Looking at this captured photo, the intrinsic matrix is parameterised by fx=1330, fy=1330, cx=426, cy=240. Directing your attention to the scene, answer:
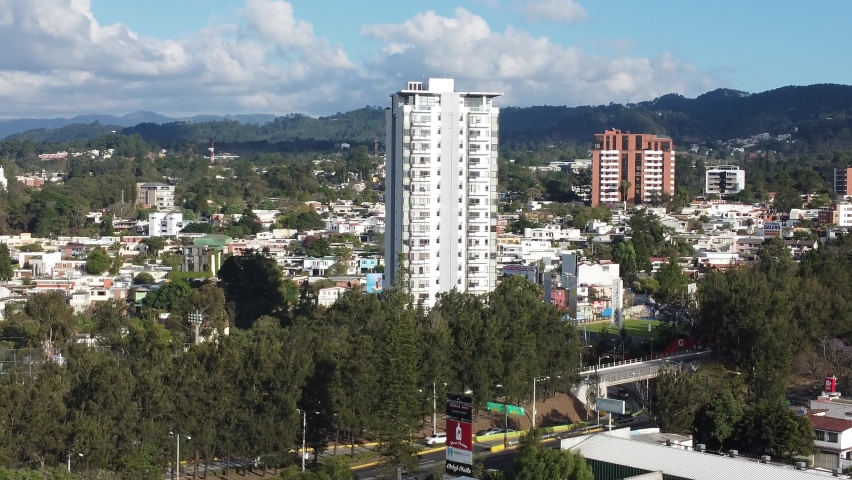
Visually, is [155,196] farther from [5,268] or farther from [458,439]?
[458,439]

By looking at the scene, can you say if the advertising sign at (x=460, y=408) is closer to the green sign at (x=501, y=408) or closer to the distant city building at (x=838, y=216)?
the green sign at (x=501, y=408)

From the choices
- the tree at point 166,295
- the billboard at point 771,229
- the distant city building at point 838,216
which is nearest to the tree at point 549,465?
the tree at point 166,295

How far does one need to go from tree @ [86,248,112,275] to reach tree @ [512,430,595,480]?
36.3m

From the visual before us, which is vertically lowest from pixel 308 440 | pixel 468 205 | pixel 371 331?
pixel 308 440

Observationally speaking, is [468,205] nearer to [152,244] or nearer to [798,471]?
[798,471]

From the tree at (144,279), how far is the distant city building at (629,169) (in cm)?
3773

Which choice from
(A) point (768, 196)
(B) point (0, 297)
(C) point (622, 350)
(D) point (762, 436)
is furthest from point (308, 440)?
(A) point (768, 196)

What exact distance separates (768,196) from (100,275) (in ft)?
153

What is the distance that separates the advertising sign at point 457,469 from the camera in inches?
752

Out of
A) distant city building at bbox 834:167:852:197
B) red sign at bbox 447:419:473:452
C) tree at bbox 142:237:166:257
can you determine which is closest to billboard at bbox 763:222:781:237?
distant city building at bbox 834:167:852:197

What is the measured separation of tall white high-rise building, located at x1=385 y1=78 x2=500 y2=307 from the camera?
34656mm

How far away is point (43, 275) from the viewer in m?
52.1

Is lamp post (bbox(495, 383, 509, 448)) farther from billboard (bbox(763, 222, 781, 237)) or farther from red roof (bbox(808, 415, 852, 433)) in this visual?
billboard (bbox(763, 222, 781, 237))

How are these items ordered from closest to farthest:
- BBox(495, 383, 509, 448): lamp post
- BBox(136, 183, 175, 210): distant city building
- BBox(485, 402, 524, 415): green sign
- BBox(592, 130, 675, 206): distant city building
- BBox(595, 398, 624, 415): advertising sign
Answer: BBox(595, 398, 624, 415): advertising sign, BBox(495, 383, 509, 448): lamp post, BBox(485, 402, 524, 415): green sign, BBox(592, 130, 675, 206): distant city building, BBox(136, 183, 175, 210): distant city building
